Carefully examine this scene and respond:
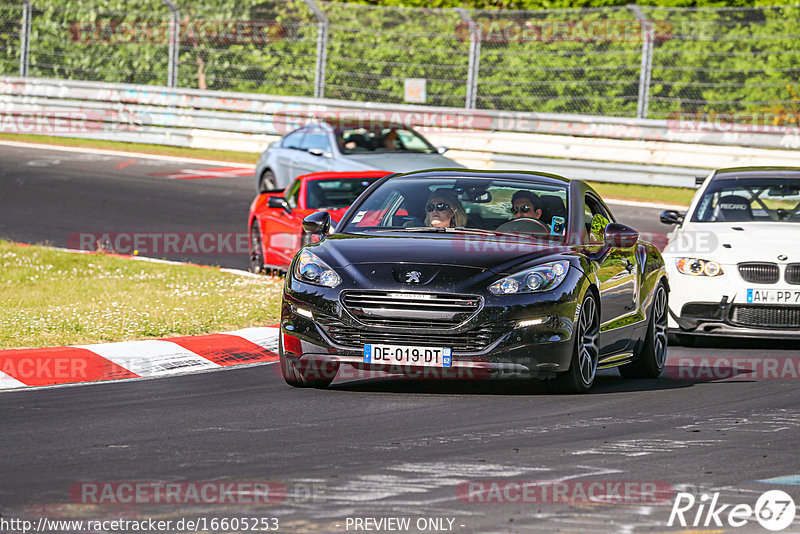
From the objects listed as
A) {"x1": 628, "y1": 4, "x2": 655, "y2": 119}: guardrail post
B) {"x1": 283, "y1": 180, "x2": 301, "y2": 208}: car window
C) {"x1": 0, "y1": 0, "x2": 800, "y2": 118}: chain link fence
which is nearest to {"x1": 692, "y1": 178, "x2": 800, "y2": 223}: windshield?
{"x1": 283, "y1": 180, "x2": 301, "y2": 208}: car window

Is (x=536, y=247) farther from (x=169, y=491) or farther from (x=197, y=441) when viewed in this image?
(x=169, y=491)

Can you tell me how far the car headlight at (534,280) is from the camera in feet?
29.3

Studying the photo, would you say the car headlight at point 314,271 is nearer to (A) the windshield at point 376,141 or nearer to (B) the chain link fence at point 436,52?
(A) the windshield at point 376,141

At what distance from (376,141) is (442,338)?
12602mm

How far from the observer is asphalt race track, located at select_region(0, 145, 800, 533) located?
5973 mm

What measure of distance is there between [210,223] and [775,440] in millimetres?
13233

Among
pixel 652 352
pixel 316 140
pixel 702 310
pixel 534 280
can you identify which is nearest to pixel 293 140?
pixel 316 140

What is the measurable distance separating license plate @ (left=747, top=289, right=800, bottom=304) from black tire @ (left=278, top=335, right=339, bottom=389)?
4.11 m

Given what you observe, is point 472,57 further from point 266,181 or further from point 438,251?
point 438,251

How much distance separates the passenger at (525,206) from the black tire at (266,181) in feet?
39.3

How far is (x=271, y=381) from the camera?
9859 millimetres

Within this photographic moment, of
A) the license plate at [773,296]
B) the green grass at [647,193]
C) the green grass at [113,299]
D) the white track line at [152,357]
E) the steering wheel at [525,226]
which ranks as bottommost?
the green grass at [647,193]

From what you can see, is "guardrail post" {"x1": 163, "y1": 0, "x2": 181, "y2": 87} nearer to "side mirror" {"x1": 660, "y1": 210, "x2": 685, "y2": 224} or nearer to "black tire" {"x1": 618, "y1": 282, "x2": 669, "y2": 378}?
"side mirror" {"x1": 660, "y1": 210, "x2": 685, "y2": 224}

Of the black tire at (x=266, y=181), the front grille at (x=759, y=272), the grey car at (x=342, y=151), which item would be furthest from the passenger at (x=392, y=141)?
the front grille at (x=759, y=272)
